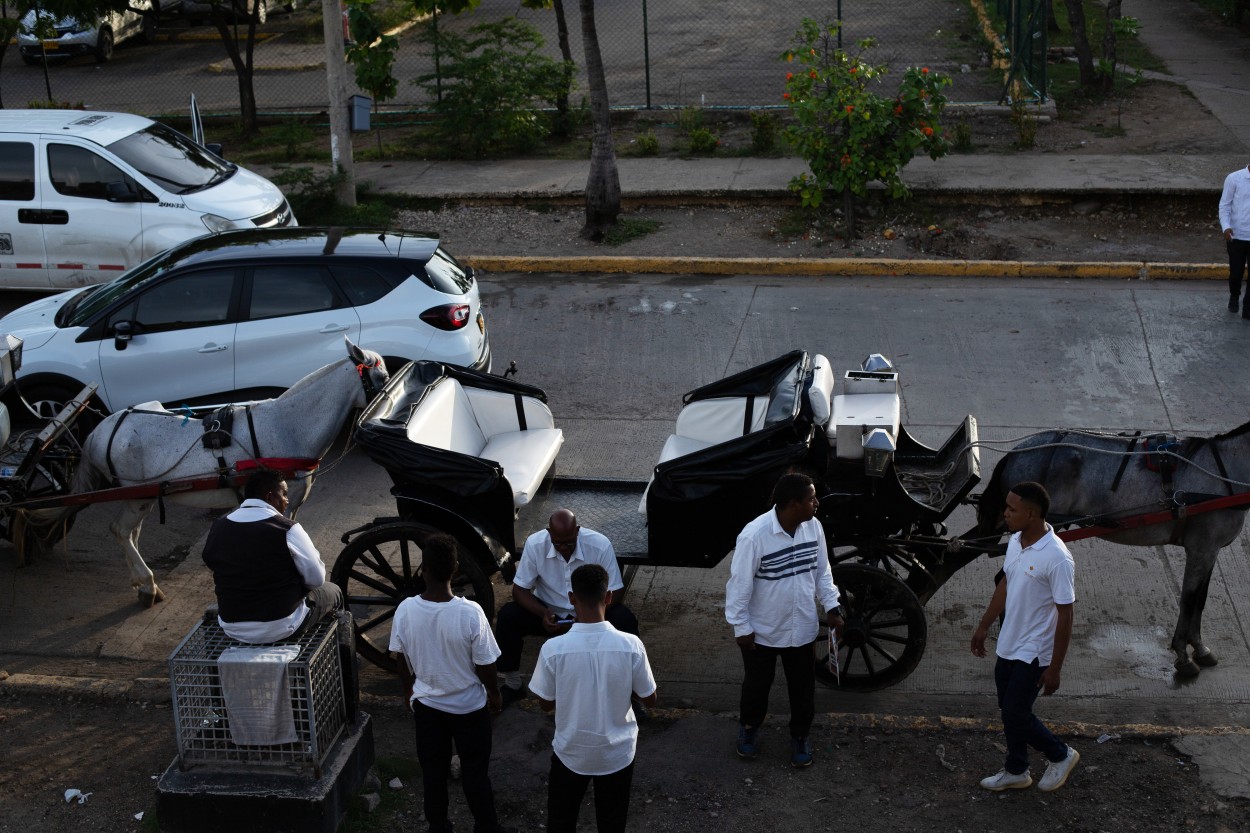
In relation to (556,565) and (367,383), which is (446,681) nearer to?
(556,565)

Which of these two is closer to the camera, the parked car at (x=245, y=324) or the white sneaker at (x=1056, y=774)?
the white sneaker at (x=1056, y=774)

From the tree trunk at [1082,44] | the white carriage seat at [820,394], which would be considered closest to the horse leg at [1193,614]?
the white carriage seat at [820,394]

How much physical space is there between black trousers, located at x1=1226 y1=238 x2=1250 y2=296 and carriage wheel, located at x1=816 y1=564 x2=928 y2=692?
7.17 m

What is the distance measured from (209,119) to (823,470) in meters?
16.6

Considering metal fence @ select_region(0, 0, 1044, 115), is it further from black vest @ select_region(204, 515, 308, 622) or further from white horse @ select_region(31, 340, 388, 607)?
black vest @ select_region(204, 515, 308, 622)

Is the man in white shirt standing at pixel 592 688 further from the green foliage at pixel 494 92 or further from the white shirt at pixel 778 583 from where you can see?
the green foliage at pixel 494 92

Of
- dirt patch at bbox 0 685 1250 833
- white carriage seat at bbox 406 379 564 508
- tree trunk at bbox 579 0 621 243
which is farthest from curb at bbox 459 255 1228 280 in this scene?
dirt patch at bbox 0 685 1250 833

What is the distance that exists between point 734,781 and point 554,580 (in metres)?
1.38

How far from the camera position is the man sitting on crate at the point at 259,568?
618 cm

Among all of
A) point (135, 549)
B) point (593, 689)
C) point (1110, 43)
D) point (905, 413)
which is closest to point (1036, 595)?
point (593, 689)

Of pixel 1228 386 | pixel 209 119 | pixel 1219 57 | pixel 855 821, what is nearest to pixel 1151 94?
pixel 1219 57

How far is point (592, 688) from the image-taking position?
519cm

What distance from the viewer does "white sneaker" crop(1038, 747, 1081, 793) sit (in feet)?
20.4

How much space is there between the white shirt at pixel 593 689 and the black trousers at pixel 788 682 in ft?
3.88
